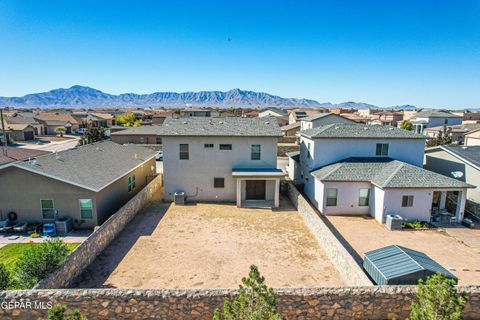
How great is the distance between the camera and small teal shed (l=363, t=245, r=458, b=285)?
9203 millimetres

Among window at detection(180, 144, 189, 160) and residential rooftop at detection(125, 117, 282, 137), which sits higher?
residential rooftop at detection(125, 117, 282, 137)

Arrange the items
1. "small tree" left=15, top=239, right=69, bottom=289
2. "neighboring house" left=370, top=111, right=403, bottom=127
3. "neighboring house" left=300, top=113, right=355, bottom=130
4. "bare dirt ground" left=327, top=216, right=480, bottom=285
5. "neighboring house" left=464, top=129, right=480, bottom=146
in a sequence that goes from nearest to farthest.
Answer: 1. "small tree" left=15, top=239, right=69, bottom=289
2. "bare dirt ground" left=327, top=216, right=480, bottom=285
3. "neighboring house" left=464, top=129, right=480, bottom=146
4. "neighboring house" left=300, top=113, right=355, bottom=130
5. "neighboring house" left=370, top=111, right=403, bottom=127

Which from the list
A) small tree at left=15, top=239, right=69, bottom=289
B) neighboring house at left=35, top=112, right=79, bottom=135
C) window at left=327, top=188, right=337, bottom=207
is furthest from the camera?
neighboring house at left=35, top=112, right=79, bottom=135

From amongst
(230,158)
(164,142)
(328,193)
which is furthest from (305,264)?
(164,142)

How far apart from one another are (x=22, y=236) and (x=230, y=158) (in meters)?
13.5

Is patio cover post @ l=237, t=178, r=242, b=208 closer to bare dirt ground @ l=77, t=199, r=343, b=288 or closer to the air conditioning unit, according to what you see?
bare dirt ground @ l=77, t=199, r=343, b=288

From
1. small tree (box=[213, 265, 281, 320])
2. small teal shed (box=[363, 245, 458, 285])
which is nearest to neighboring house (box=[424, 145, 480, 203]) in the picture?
small teal shed (box=[363, 245, 458, 285])

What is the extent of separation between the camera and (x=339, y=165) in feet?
65.9

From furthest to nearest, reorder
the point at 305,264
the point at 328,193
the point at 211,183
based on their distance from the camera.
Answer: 1. the point at 211,183
2. the point at 328,193
3. the point at 305,264

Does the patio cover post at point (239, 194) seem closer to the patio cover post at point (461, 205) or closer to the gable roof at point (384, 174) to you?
the gable roof at point (384, 174)

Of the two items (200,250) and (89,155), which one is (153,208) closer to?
(89,155)

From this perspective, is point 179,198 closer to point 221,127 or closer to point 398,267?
point 221,127

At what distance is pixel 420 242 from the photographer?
50.4 feet

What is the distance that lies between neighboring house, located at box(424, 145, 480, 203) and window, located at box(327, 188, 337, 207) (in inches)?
393
